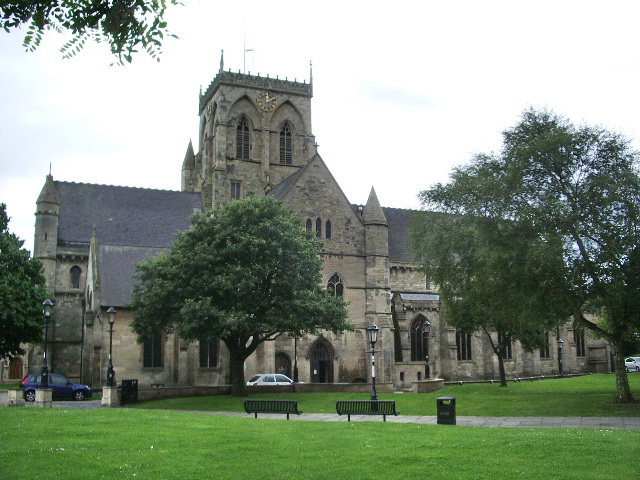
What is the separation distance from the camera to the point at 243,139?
70562mm

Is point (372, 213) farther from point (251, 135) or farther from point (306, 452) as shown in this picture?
point (306, 452)

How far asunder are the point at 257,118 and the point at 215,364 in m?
27.3

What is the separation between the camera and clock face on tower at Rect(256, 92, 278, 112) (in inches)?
2825

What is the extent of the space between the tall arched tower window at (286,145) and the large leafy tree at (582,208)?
122 ft

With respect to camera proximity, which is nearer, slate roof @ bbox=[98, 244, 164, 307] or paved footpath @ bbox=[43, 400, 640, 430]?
paved footpath @ bbox=[43, 400, 640, 430]

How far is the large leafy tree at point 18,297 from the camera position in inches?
1833

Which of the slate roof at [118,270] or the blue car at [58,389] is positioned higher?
the slate roof at [118,270]

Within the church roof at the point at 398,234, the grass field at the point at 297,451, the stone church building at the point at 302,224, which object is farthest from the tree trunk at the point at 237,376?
the church roof at the point at 398,234

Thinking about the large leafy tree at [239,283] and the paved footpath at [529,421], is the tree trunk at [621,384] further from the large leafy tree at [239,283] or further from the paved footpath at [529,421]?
the large leafy tree at [239,283]

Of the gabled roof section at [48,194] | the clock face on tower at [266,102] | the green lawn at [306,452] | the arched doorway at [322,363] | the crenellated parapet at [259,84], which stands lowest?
the green lawn at [306,452]

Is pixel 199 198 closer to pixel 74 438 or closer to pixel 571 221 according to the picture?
pixel 571 221

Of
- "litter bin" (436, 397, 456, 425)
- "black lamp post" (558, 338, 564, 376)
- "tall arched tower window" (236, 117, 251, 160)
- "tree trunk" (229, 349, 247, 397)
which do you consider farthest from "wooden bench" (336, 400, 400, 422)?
"black lamp post" (558, 338, 564, 376)

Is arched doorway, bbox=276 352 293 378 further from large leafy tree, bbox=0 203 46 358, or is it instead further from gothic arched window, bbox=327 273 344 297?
large leafy tree, bbox=0 203 46 358

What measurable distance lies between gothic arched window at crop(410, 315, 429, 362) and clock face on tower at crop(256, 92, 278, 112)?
82.9 ft
